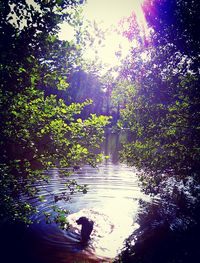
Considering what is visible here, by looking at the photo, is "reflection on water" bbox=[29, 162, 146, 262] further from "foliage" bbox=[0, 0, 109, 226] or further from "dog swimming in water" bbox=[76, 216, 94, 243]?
"foliage" bbox=[0, 0, 109, 226]

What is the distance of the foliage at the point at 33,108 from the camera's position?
5.80m

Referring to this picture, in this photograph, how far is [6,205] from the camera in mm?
6633

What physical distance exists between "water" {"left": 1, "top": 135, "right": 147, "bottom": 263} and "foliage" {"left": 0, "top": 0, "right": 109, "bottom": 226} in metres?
1.32

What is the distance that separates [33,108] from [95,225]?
1499 centimetres

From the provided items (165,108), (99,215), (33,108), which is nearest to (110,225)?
(99,215)

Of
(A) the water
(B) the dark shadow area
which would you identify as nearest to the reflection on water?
(A) the water

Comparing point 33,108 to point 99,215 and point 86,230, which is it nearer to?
point 86,230

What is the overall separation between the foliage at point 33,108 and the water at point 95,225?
4.33 feet

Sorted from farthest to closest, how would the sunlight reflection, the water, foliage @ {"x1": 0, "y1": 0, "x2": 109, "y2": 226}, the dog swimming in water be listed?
the dog swimming in water, the sunlight reflection, the water, foliage @ {"x1": 0, "y1": 0, "x2": 109, "y2": 226}

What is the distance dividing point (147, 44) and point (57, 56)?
7831mm

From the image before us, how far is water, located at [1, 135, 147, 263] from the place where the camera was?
14633mm

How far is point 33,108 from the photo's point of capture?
21.5 ft

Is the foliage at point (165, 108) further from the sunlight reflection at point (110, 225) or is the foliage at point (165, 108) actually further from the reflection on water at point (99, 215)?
the sunlight reflection at point (110, 225)

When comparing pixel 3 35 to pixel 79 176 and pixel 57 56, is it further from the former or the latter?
pixel 79 176
